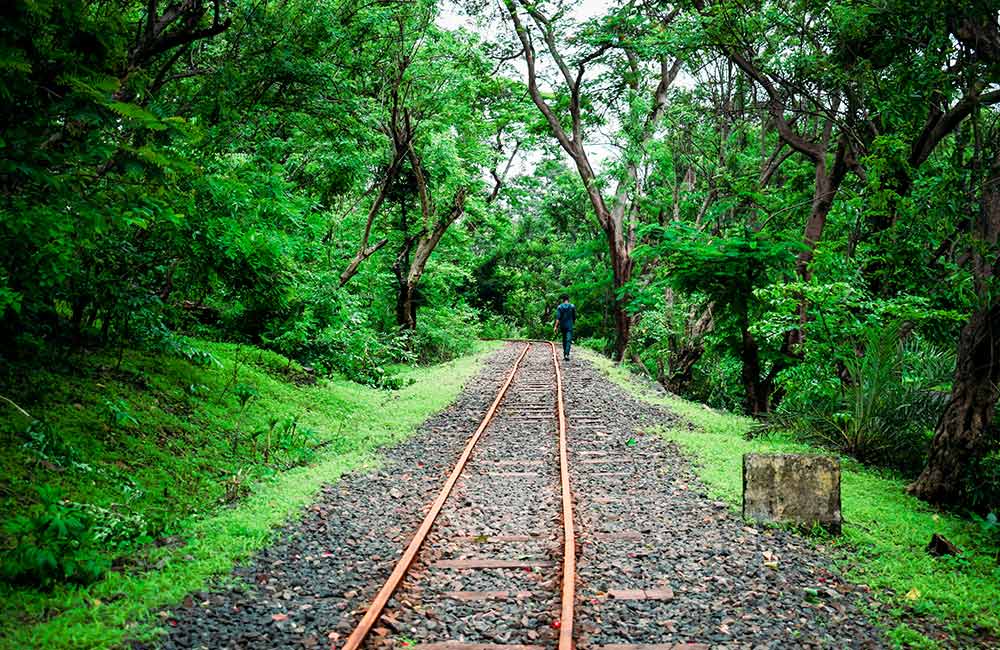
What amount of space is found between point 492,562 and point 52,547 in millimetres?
3211

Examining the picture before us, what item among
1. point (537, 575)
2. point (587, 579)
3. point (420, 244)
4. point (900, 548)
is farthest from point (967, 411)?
point (420, 244)

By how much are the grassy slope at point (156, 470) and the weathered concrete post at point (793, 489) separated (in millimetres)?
4574

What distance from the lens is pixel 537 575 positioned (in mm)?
5199

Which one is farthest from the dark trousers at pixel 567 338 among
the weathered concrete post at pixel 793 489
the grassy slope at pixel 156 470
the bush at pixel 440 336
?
the weathered concrete post at pixel 793 489

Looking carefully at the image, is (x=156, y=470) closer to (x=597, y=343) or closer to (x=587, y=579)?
(x=587, y=579)

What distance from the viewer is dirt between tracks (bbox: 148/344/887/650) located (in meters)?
4.30

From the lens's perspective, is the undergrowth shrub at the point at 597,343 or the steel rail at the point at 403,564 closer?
the steel rail at the point at 403,564

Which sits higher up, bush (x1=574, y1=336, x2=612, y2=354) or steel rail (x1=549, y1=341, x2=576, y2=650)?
bush (x1=574, y1=336, x2=612, y2=354)

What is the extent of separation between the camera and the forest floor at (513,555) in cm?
427

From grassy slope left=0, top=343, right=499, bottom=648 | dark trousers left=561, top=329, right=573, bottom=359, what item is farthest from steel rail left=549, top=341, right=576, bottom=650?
dark trousers left=561, top=329, right=573, bottom=359

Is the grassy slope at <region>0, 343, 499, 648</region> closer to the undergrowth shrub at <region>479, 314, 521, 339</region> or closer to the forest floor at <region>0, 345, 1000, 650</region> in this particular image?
the forest floor at <region>0, 345, 1000, 650</region>

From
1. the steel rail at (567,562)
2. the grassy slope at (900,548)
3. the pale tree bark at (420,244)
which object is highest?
the pale tree bark at (420,244)

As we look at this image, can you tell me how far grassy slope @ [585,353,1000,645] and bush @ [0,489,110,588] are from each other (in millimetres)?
5581

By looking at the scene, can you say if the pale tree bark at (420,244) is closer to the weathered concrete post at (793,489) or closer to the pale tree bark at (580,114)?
the pale tree bark at (580,114)
